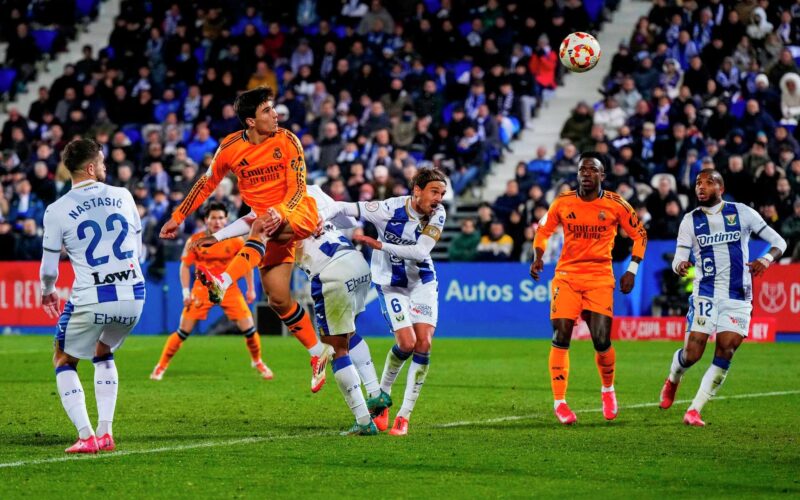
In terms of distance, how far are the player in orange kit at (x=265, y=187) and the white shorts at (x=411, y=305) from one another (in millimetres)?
659

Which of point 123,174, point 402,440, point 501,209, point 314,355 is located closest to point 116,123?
point 123,174

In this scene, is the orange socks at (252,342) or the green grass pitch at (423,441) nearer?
the green grass pitch at (423,441)

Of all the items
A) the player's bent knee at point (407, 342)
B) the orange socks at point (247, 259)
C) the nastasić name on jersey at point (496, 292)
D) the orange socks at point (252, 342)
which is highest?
the orange socks at point (247, 259)

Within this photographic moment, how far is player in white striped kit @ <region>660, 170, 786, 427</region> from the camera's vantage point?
39.5ft

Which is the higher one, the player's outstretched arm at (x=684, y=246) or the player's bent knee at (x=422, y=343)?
the player's outstretched arm at (x=684, y=246)

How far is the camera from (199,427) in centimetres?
1152

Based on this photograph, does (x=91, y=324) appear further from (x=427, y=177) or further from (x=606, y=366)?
(x=606, y=366)

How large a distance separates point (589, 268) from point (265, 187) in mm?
3188

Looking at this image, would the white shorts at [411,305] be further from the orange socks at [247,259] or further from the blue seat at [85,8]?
the blue seat at [85,8]

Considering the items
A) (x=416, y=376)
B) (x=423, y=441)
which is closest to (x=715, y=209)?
(x=416, y=376)

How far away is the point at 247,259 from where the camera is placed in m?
10.8

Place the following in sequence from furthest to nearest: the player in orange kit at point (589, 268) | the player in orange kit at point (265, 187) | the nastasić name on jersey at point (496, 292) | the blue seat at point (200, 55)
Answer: the blue seat at point (200, 55), the nastasić name on jersey at point (496, 292), the player in orange kit at point (589, 268), the player in orange kit at point (265, 187)

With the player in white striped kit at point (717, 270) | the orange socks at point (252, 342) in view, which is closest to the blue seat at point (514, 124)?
the orange socks at point (252, 342)

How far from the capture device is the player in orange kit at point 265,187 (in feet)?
35.5
